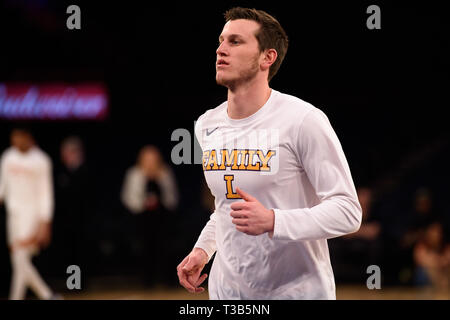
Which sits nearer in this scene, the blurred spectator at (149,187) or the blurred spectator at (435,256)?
the blurred spectator at (149,187)

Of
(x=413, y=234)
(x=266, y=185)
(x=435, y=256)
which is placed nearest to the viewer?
(x=266, y=185)

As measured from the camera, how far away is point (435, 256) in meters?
10.0

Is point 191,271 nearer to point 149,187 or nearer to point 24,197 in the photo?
point 24,197

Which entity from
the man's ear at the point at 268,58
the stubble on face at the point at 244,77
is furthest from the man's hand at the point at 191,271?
the man's ear at the point at 268,58

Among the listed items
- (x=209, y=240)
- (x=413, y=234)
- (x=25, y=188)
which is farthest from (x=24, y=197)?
(x=413, y=234)

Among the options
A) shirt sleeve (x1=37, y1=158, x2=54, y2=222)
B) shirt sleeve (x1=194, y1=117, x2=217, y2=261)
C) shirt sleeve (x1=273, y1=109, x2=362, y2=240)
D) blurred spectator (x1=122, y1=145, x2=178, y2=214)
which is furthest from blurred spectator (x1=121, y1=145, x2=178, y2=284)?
shirt sleeve (x1=273, y1=109, x2=362, y2=240)

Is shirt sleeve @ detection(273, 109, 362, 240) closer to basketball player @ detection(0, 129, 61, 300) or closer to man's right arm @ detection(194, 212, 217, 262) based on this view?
man's right arm @ detection(194, 212, 217, 262)

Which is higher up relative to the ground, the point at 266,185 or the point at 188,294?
the point at 266,185

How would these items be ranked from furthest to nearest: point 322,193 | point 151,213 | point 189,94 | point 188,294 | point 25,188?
point 189,94 → point 188,294 → point 151,213 → point 25,188 → point 322,193

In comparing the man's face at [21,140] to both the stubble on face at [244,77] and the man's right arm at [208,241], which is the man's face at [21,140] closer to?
the man's right arm at [208,241]

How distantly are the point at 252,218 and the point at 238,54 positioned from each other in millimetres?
849

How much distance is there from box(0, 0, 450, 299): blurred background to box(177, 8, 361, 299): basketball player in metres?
8.00

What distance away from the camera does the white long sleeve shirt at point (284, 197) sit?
9.39ft
